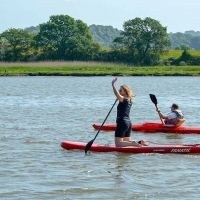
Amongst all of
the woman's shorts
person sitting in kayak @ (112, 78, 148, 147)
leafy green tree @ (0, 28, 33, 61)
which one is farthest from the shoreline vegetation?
A: the woman's shorts

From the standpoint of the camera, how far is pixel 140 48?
8762cm

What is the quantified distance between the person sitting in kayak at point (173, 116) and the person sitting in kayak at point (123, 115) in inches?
173

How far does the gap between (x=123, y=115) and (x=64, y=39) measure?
78210 millimetres

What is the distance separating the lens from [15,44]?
90.9m

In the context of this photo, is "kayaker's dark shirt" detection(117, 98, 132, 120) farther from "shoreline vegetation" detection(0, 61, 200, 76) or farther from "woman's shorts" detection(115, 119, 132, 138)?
"shoreline vegetation" detection(0, 61, 200, 76)

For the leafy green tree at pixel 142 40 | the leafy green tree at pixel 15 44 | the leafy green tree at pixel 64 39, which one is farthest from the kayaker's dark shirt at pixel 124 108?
the leafy green tree at pixel 15 44

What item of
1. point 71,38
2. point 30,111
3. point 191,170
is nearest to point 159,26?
point 71,38

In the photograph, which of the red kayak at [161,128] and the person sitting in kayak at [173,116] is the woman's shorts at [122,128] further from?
the red kayak at [161,128]

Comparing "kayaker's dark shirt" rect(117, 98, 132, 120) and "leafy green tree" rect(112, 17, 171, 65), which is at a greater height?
"leafy green tree" rect(112, 17, 171, 65)

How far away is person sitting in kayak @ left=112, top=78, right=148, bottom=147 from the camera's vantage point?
49.7 ft

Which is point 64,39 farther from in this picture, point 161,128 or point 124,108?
point 124,108

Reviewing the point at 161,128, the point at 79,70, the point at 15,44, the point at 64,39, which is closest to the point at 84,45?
the point at 64,39

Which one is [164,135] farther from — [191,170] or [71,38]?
[71,38]

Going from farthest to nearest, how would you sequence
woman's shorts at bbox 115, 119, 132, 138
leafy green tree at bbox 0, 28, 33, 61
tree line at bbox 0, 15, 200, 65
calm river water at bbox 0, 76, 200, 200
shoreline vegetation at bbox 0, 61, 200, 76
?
leafy green tree at bbox 0, 28, 33, 61, tree line at bbox 0, 15, 200, 65, shoreline vegetation at bbox 0, 61, 200, 76, woman's shorts at bbox 115, 119, 132, 138, calm river water at bbox 0, 76, 200, 200
